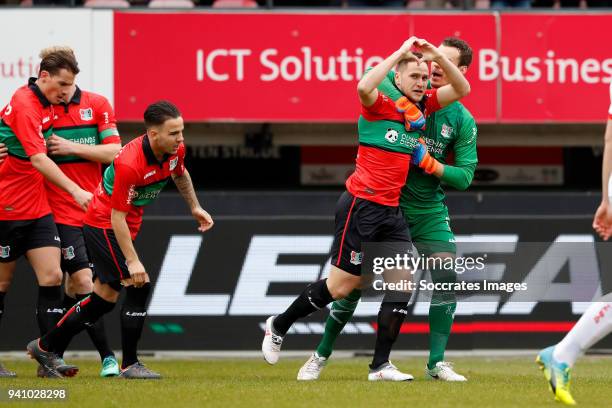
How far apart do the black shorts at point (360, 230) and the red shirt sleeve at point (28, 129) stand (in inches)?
90.2

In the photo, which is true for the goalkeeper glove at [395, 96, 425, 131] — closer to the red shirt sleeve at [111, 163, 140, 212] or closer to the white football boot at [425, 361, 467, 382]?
the white football boot at [425, 361, 467, 382]

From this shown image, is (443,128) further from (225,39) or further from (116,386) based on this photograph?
(225,39)

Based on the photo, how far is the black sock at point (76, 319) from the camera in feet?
30.0

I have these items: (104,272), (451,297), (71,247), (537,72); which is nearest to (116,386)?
(104,272)

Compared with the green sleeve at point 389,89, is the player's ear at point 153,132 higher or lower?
lower

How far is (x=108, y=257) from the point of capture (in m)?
8.97

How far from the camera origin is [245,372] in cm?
1052

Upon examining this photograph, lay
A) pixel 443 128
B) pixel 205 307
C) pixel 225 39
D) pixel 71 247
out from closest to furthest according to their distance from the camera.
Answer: pixel 443 128 < pixel 71 247 < pixel 205 307 < pixel 225 39

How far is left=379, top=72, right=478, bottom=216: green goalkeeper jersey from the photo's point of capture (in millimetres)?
9141

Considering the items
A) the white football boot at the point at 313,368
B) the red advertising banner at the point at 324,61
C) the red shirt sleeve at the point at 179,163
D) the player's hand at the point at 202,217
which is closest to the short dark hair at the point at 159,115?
the red shirt sleeve at the point at 179,163

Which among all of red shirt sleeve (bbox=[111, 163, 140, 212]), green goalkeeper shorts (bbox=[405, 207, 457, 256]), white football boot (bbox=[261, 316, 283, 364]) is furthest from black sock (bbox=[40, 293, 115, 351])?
green goalkeeper shorts (bbox=[405, 207, 457, 256])

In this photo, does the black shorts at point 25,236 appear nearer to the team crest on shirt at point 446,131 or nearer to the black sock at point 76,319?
the black sock at point 76,319

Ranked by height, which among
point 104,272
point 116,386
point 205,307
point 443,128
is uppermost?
point 443,128

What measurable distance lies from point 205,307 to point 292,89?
3.93 m
